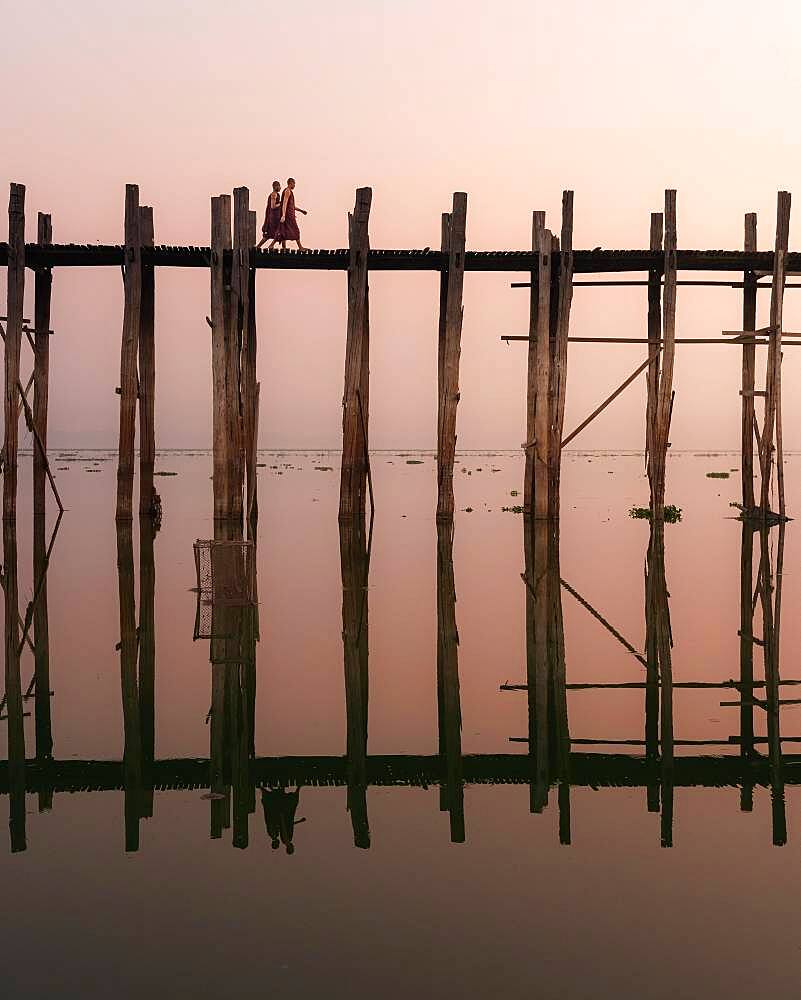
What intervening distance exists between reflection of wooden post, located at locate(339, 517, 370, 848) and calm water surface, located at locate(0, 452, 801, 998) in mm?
28

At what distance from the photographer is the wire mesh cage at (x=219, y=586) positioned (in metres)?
10.0

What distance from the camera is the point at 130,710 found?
279 inches

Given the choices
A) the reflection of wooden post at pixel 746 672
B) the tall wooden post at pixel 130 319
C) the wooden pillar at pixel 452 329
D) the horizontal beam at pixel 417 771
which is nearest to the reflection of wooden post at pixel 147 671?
the horizontal beam at pixel 417 771

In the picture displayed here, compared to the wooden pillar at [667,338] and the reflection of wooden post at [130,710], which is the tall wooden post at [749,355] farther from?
the reflection of wooden post at [130,710]

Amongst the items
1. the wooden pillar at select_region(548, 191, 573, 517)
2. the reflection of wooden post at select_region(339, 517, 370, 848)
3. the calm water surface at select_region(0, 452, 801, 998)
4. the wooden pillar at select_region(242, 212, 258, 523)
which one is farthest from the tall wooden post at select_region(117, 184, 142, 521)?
the wooden pillar at select_region(548, 191, 573, 517)

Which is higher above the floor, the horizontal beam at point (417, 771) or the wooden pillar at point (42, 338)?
the wooden pillar at point (42, 338)

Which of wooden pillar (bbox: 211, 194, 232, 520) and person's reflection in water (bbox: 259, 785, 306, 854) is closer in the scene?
person's reflection in water (bbox: 259, 785, 306, 854)

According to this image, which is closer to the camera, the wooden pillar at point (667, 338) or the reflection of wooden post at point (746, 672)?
the reflection of wooden post at point (746, 672)

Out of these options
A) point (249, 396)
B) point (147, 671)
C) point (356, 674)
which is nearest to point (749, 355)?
point (249, 396)

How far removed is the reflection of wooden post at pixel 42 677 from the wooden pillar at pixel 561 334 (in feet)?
24.7

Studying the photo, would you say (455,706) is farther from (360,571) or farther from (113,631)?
(360,571)

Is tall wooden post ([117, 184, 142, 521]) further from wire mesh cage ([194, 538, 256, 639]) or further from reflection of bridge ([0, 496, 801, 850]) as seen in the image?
reflection of bridge ([0, 496, 801, 850])

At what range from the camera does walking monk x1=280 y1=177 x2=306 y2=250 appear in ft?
A: 56.0

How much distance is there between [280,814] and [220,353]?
12.4m
